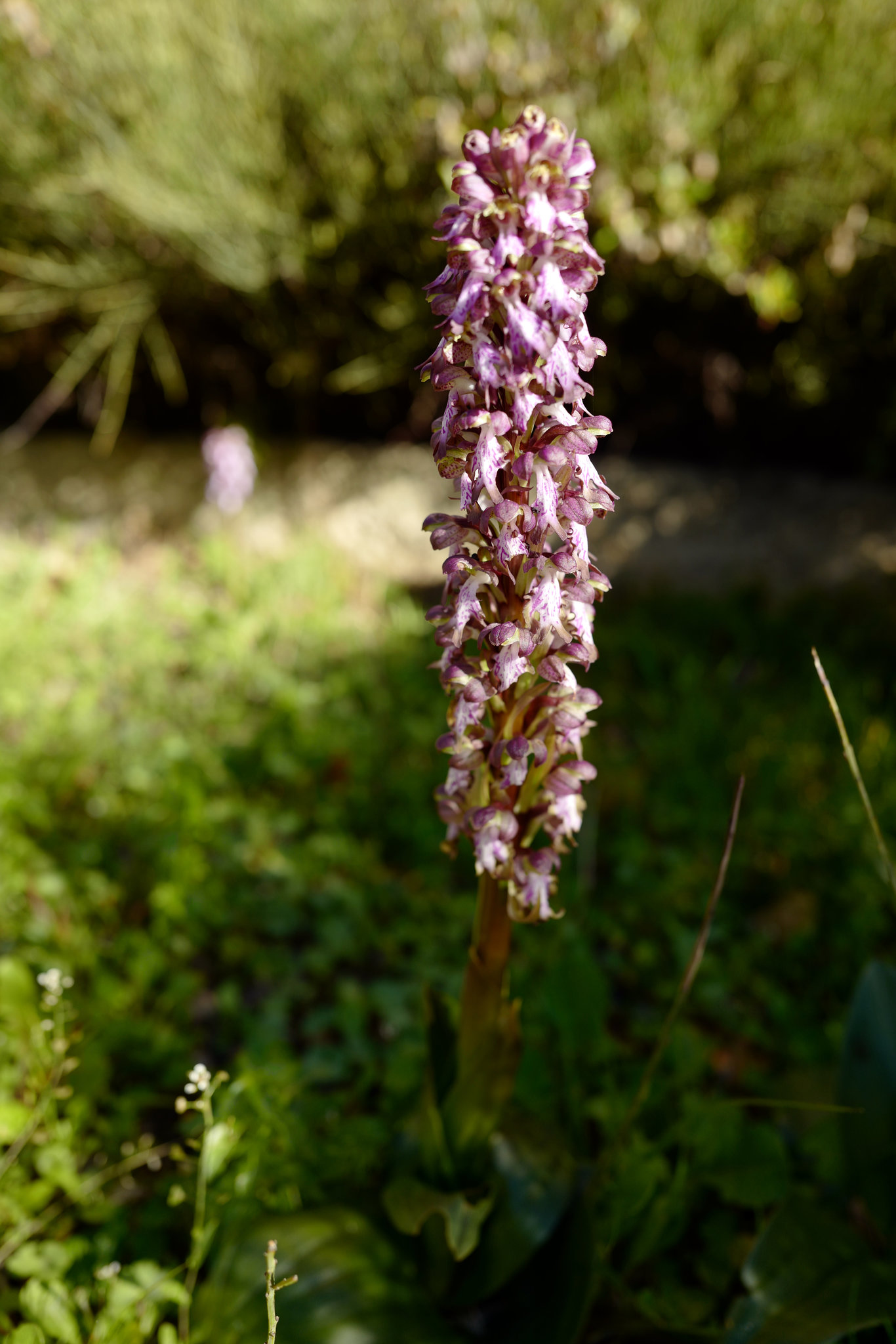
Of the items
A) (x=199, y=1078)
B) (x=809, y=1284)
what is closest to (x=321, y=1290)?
(x=199, y=1078)

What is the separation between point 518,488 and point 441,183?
3.02 m

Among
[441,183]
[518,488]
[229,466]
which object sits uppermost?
[441,183]

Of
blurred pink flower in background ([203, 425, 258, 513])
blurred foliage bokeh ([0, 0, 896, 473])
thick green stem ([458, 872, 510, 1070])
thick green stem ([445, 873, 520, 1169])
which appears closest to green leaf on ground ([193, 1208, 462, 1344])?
thick green stem ([445, 873, 520, 1169])

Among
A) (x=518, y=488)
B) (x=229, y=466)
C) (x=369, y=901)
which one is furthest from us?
(x=229, y=466)

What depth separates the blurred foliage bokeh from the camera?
3318mm

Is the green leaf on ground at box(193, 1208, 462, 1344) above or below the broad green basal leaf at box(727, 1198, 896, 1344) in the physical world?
above

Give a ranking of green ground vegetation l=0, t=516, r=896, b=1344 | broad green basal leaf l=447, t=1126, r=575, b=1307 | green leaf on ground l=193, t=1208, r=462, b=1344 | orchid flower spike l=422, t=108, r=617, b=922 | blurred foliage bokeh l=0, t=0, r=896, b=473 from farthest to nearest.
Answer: blurred foliage bokeh l=0, t=0, r=896, b=473 < green ground vegetation l=0, t=516, r=896, b=1344 < broad green basal leaf l=447, t=1126, r=575, b=1307 < green leaf on ground l=193, t=1208, r=462, b=1344 < orchid flower spike l=422, t=108, r=617, b=922

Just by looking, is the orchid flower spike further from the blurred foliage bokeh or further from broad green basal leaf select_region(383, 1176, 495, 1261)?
the blurred foliage bokeh

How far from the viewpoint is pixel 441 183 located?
3.51 m

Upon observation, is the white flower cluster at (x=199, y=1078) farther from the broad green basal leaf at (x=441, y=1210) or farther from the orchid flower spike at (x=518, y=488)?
the orchid flower spike at (x=518, y=488)

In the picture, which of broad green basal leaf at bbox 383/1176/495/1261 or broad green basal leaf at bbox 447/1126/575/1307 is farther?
broad green basal leaf at bbox 447/1126/575/1307

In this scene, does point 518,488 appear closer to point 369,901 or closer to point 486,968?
point 486,968

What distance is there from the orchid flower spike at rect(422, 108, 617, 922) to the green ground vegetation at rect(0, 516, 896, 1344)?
0.66m

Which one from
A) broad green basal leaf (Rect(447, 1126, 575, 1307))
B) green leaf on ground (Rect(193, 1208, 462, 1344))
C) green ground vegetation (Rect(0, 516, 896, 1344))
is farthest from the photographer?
green ground vegetation (Rect(0, 516, 896, 1344))
